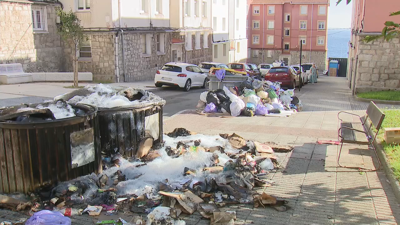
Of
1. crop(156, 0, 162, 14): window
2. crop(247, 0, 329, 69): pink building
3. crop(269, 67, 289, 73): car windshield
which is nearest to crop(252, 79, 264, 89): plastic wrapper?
crop(269, 67, 289, 73): car windshield

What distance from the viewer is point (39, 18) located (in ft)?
73.9

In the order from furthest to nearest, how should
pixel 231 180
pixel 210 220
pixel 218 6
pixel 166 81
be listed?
pixel 218 6 < pixel 166 81 < pixel 231 180 < pixel 210 220

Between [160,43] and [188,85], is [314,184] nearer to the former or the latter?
[188,85]

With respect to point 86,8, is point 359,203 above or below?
below

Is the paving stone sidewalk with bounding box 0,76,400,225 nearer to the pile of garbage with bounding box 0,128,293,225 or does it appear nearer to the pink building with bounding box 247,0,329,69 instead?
the pile of garbage with bounding box 0,128,293,225

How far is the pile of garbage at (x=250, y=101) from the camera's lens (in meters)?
13.0

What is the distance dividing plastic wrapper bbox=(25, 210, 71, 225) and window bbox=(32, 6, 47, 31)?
65.2ft

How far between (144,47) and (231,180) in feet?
72.1

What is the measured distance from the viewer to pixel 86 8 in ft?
76.7

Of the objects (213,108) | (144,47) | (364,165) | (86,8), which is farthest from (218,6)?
(364,165)

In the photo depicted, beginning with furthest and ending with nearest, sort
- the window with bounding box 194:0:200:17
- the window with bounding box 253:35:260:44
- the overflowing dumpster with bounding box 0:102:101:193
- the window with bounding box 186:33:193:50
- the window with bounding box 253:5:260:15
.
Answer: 1. the window with bounding box 253:35:260:44
2. the window with bounding box 253:5:260:15
3. the window with bounding box 194:0:200:17
4. the window with bounding box 186:33:193:50
5. the overflowing dumpster with bounding box 0:102:101:193

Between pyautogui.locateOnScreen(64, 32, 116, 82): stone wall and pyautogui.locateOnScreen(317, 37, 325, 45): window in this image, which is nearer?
pyautogui.locateOnScreen(64, 32, 116, 82): stone wall

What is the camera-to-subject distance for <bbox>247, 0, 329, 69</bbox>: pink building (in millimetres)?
62281

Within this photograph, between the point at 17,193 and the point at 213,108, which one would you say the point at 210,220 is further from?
the point at 213,108
